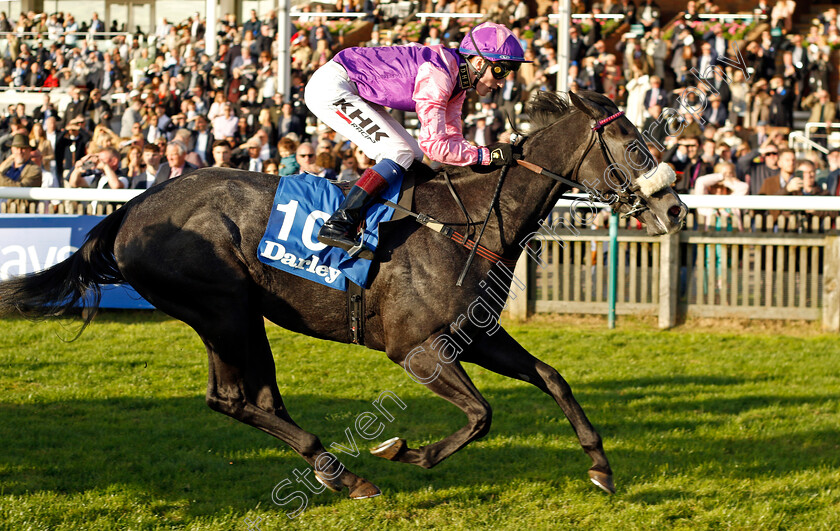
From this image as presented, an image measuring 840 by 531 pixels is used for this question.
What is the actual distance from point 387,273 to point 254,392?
0.89m

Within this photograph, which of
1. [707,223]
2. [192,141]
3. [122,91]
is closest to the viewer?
[707,223]

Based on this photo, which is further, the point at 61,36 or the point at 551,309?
the point at 61,36

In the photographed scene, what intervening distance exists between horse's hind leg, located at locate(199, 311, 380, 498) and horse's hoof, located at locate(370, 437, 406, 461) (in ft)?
0.99

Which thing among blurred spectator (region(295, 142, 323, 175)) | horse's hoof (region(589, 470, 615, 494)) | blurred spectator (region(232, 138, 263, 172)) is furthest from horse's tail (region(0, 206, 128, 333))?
blurred spectator (region(232, 138, 263, 172))

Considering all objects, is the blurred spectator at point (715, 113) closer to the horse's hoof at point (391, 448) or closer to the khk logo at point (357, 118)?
the khk logo at point (357, 118)

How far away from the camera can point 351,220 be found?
4.14 m

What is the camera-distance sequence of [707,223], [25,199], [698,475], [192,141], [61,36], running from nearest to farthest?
[698,475], [707,223], [25,199], [192,141], [61,36]

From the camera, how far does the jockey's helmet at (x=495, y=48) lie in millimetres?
4191

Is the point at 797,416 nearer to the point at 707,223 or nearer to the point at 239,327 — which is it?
the point at 707,223

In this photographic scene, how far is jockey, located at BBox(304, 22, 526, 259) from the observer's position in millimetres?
4121

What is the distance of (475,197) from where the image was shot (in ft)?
14.1

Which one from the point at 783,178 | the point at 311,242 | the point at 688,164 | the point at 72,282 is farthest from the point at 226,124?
the point at 311,242

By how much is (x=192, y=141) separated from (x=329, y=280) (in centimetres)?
765

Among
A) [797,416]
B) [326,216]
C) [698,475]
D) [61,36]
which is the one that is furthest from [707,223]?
[61,36]
